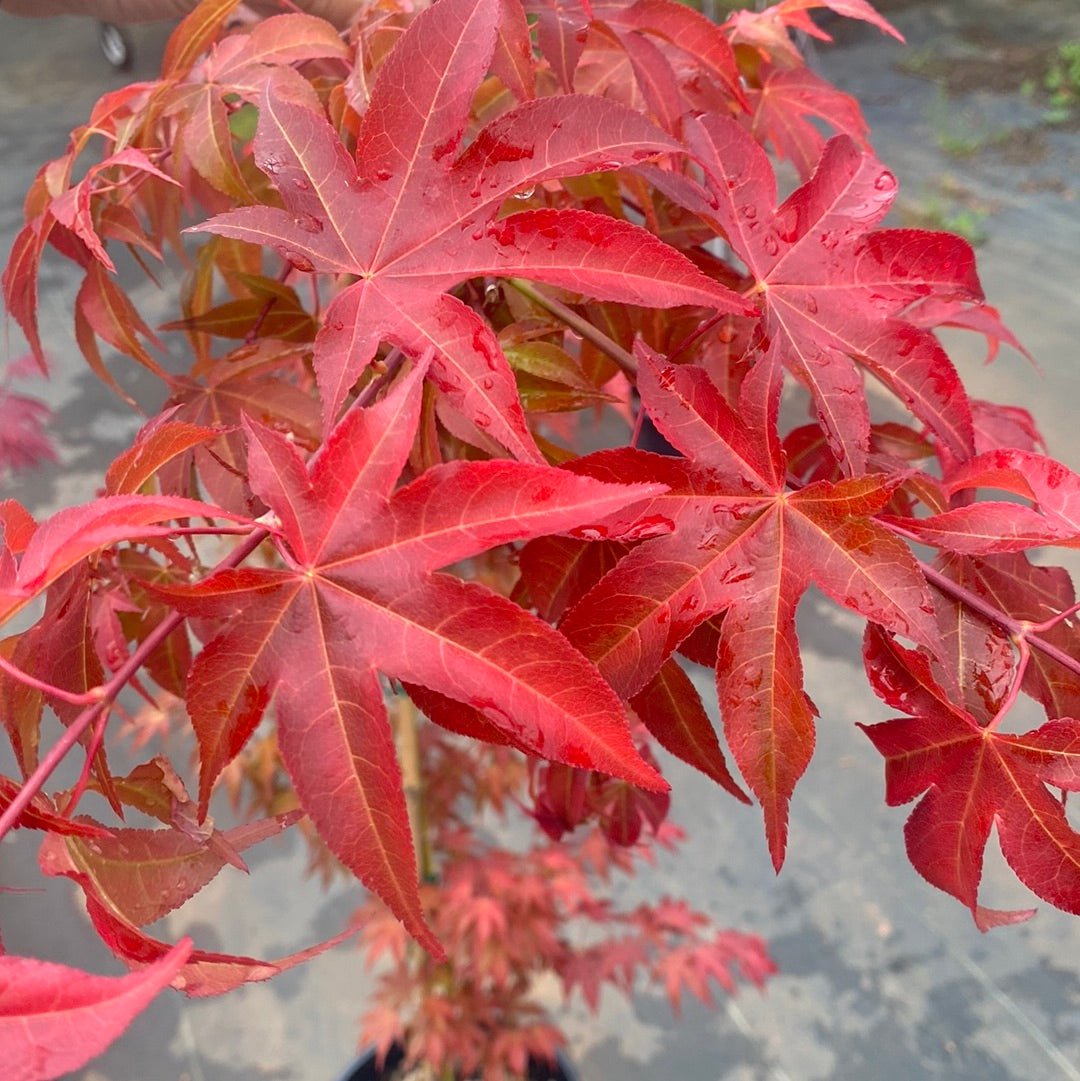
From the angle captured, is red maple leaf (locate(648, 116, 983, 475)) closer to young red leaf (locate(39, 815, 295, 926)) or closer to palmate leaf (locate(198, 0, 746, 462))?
palmate leaf (locate(198, 0, 746, 462))

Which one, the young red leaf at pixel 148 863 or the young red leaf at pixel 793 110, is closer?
the young red leaf at pixel 148 863

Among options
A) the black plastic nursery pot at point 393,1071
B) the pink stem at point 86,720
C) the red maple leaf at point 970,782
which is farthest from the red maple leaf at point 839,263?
the black plastic nursery pot at point 393,1071

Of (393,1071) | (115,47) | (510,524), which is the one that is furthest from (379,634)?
(115,47)

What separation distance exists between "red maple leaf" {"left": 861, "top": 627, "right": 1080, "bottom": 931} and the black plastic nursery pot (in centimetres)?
95

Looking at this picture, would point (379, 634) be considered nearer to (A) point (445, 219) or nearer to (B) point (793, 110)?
(A) point (445, 219)

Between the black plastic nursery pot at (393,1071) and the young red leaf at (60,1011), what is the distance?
1076 mm

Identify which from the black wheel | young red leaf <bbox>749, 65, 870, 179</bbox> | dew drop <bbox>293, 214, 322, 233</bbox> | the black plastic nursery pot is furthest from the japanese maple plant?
the black wheel

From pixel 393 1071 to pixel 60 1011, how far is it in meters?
1.12

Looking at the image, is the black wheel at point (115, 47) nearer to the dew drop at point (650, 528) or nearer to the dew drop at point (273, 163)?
the dew drop at point (273, 163)

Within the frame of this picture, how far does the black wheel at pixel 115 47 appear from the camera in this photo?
2512mm

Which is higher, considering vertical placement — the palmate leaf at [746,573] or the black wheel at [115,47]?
the palmate leaf at [746,573]

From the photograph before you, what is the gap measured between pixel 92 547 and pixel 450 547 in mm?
97

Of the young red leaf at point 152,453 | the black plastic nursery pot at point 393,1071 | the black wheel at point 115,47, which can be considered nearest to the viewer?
the young red leaf at point 152,453

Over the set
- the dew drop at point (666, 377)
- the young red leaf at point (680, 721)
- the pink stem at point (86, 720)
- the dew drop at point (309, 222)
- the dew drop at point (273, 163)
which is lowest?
the young red leaf at point (680, 721)
